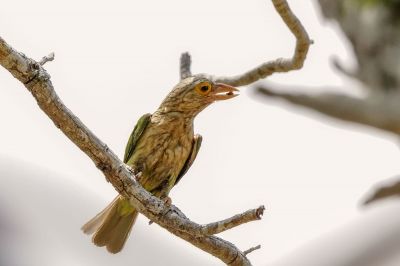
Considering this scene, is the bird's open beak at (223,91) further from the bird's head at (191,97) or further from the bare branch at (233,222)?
the bare branch at (233,222)

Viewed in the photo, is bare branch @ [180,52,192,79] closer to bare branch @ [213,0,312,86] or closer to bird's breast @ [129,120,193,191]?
bare branch @ [213,0,312,86]

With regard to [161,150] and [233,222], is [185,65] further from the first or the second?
[233,222]

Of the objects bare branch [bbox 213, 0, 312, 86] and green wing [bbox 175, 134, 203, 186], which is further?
green wing [bbox 175, 134, 203, 186]

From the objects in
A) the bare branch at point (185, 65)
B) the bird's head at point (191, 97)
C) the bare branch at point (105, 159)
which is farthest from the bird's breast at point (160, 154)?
the bare branch at point (105, 159)

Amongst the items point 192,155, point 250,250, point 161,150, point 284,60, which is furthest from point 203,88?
point 250,250

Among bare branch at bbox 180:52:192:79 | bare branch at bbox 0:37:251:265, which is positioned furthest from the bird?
bare branch at bbox 0:37:251:265

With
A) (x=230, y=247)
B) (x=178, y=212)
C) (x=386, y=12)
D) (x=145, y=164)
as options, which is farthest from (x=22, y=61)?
(x=386, y=12)

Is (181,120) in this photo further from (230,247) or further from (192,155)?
(230,247)
